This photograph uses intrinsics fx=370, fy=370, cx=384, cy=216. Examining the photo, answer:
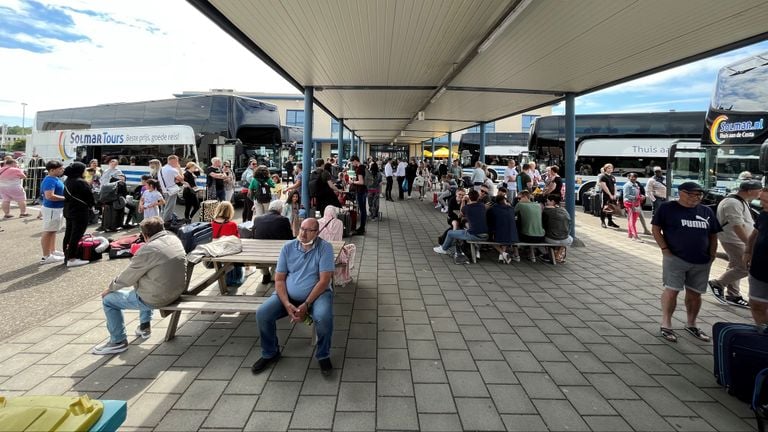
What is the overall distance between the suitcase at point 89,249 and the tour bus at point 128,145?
7.06 m

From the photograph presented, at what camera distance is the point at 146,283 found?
3.16 m

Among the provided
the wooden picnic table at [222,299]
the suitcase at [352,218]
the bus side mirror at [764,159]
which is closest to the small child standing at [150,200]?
the suitcase at [352,218]

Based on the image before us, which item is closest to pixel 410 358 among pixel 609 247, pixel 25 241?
pixel 609 247

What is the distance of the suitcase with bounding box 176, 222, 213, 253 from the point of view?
4391 mm

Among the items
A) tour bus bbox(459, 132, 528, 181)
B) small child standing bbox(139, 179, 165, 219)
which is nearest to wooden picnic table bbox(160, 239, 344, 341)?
small child standing bbox(139, 179, 165, 219)

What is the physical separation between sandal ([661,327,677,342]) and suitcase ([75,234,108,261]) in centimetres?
791

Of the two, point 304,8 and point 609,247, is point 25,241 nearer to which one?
point 304,8

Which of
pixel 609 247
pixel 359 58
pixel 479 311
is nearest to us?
pixel 479 311

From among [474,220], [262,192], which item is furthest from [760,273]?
[262,192]

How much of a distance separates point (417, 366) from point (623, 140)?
15.8 metres

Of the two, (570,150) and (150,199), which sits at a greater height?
(570,150)

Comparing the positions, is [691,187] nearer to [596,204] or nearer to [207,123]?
[596,204]

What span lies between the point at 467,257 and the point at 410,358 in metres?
3.58

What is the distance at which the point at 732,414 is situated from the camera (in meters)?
2.54
